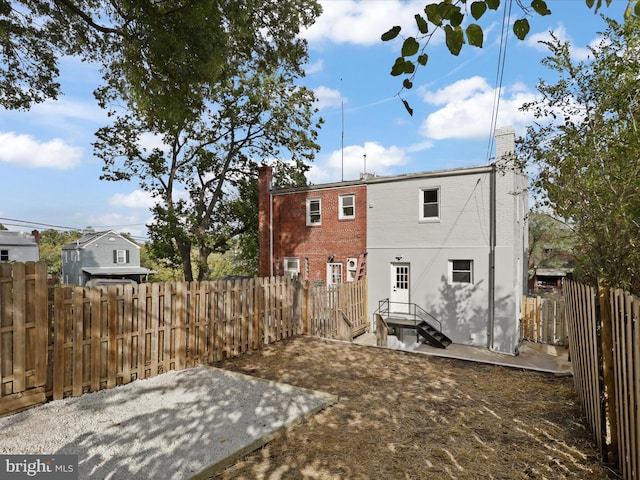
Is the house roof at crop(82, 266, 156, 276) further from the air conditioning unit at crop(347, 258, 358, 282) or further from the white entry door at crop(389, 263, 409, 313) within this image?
the white entry door at crop(389, 263, 409, 313)

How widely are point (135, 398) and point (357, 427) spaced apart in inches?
139

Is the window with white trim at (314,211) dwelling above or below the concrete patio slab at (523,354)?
above

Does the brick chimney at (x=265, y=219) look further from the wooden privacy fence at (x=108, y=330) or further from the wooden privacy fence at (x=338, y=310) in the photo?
the wooden privacy fence at (x=108, y=330)

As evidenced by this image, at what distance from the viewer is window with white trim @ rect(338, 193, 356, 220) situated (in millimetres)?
18469

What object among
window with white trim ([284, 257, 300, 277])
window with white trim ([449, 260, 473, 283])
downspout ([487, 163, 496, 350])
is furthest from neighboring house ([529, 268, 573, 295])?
window with white trim ([284, 257, 300, 277])

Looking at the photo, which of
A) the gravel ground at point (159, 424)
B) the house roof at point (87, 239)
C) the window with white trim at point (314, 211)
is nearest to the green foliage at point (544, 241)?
the window with white trim at point (314, 211)

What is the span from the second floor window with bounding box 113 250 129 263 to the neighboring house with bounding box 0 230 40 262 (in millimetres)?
8203

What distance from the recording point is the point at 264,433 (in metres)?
4.51

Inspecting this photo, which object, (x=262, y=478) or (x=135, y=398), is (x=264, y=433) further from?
(x=135, y=398)

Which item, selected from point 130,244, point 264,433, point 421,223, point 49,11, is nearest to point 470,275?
point 421,223

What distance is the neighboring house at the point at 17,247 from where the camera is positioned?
106 ft

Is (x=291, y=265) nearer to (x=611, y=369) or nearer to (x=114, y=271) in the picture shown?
(x=611, y=369)

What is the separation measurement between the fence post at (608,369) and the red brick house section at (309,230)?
14.2 meters

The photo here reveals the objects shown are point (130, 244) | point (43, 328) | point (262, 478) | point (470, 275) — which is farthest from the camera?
point (130, 244)
